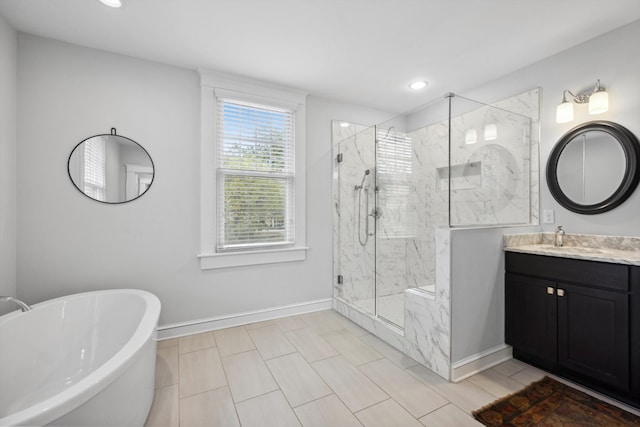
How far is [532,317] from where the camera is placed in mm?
2090

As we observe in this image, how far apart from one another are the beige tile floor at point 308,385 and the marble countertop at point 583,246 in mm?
895

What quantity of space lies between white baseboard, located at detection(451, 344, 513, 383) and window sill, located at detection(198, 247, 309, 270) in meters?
1.78

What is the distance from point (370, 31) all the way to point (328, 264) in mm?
2378

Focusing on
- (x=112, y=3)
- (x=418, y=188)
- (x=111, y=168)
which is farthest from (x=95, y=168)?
(x=418, y=188)

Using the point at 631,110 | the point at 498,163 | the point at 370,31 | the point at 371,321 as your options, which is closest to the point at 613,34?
the point at 631,110

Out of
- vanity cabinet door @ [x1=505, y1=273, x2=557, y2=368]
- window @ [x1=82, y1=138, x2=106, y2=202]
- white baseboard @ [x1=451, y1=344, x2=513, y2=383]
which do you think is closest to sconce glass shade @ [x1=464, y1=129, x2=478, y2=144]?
vanity cabinet door @ [x1=505, y1=273, x2=557, y2=368]

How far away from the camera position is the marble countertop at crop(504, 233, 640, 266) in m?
1.77

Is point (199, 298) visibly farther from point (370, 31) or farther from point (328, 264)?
point (370, 31)

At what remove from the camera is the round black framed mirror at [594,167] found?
79.1 inches

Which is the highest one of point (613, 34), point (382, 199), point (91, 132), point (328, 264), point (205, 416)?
point (613, 34)

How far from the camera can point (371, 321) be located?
8.75ft

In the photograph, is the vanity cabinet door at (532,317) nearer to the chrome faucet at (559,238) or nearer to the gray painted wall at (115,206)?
the chrome faucet at (559,238)

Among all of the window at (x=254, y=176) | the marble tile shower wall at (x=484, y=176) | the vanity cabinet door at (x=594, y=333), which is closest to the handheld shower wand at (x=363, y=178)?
the marble tile shower wall at (x=484, y=176)

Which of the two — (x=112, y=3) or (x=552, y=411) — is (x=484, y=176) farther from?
(x=112, y=3)
